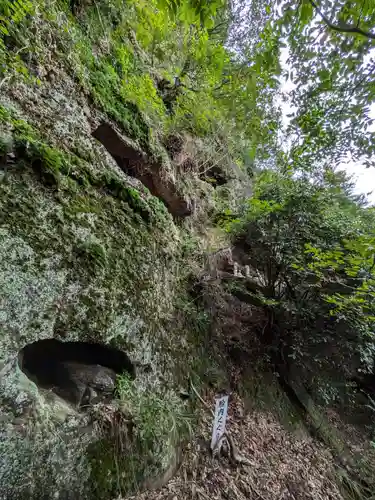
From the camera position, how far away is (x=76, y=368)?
2049 mm

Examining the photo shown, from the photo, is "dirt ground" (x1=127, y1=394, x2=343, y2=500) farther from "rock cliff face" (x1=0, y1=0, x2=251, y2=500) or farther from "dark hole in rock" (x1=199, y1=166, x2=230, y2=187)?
"dark hole in rock" (x1=199, y1=166, x2=230, y2=187)

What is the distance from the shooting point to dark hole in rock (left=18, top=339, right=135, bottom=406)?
6.15 feet

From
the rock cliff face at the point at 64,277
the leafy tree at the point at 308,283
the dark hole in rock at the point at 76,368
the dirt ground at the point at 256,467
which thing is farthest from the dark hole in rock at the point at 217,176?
the dark hole in rock at the point at 76,368

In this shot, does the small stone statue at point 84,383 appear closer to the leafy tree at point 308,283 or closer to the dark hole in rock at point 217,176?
the leafy tree at point 308,283

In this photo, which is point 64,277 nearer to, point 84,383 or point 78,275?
point 78,275

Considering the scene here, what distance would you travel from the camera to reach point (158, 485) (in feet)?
6.63

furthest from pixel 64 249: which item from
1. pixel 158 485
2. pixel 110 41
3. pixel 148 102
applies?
pixel 110 41

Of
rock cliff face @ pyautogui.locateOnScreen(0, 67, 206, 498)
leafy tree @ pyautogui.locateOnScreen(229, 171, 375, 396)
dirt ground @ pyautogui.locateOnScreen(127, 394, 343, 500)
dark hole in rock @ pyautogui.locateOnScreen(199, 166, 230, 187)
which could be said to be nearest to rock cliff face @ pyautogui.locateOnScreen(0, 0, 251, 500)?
rock cliff face @ pyautogui.locateOnScreen(0, 67, 206, 498)

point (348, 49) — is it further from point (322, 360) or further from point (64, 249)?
point (322, 360)

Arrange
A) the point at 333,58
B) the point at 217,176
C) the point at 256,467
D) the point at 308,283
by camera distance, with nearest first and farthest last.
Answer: the point at 333,58, the point at 256,467, the point at 308,283, the point at 217,176

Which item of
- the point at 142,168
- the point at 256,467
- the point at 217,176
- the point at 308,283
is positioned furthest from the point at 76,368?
the point at 217,176

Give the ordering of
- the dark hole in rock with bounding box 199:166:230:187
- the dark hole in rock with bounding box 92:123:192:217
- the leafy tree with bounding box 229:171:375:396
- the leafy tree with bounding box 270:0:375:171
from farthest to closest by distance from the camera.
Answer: the dark hole in rock with bounding box 199:166:230:187 < the leafy tree with bounding box 229:171:375:396 < the dark hole in rock with bounding box 92:123:192:217 < the leafy tree with bounding box 270:0:375:171

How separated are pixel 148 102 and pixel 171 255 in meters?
2.52

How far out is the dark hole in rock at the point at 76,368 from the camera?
1874 mm
